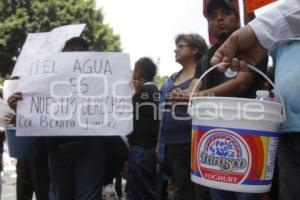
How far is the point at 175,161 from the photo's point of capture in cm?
338

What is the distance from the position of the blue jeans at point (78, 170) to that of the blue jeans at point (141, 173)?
4.27 ft

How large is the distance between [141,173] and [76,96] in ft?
5.14

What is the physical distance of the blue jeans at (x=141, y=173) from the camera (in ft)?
14.8

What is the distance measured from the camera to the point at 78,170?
3.17 metres

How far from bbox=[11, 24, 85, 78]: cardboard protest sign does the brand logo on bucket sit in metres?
1.90

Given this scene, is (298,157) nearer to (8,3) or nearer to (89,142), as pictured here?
(89,142)

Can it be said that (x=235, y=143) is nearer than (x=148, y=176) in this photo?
Yes

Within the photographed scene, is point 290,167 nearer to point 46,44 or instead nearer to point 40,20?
point 46,44

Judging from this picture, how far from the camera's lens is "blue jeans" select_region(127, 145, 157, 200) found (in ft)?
14.8

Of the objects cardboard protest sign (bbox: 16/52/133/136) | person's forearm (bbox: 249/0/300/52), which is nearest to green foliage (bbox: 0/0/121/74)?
cardboard protest sign (bbox: 16/52/133/136)

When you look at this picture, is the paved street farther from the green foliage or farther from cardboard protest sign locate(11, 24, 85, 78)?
the green foliage

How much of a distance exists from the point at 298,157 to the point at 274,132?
0.15 meters

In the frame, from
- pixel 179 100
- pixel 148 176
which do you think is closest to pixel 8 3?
pixel 148 176

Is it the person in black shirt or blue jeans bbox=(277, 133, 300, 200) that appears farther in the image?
the person in black shirt
